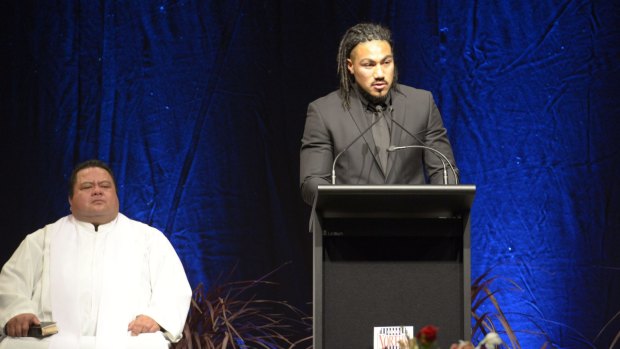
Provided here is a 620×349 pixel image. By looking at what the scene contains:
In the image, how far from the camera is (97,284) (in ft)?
13.2

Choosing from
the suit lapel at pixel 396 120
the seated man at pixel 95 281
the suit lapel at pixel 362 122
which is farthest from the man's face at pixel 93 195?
the suit lapel at pixel 396 120

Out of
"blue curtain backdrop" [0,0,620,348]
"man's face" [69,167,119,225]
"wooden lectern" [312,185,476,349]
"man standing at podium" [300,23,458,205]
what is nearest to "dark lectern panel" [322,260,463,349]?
"wooden lectern" [312,185,476,349]

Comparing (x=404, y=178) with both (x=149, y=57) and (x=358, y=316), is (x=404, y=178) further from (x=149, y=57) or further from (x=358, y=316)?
(x=149, y=57)

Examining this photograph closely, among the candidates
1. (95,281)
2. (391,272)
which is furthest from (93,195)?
(391,272)

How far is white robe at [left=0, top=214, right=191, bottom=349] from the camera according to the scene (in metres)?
3.87

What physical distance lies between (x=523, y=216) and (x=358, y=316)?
2435 mm

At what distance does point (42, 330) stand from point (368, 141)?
160 cm

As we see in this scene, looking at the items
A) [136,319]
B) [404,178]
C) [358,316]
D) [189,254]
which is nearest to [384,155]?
[404,178]

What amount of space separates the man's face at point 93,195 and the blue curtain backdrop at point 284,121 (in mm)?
891

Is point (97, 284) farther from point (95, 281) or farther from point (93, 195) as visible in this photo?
point (93, 195)

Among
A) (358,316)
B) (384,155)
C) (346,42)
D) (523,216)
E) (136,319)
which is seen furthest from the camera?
(523,216)

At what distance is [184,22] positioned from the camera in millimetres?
5059

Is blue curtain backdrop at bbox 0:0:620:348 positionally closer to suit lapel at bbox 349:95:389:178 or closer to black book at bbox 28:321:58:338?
black book at bbox 28:321:58:338

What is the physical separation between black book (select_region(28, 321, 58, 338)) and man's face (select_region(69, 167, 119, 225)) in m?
0.58
